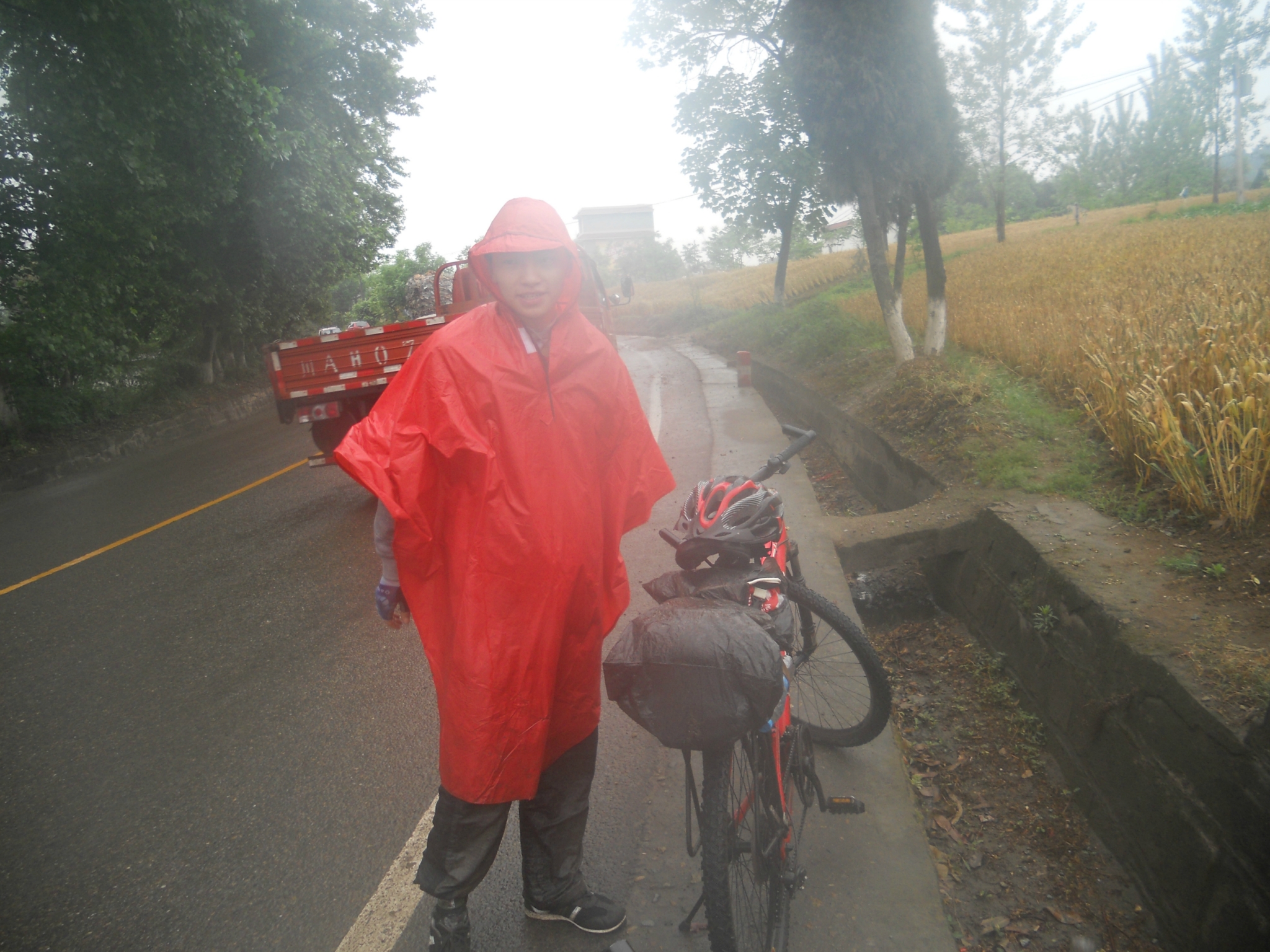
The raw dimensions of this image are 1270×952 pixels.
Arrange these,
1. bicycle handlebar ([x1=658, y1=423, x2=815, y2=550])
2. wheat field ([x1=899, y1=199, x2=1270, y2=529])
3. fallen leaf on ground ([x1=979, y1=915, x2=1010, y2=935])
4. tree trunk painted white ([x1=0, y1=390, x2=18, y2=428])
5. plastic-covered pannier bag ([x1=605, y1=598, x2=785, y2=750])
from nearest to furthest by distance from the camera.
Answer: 1. plastic-covered pannier bag ([x1=605, y1=598, x2=785, y2=750])
2. fallen leaf on ground ([x1=979, y1=915, x2=1010, y2=935])
3. bicycle handlebar ([x1=658, y1=423, x2=815, y2=550])
4. wheat field ([x1=899, y1=199, x2=1270, y2=529])
5. tree trunk painted white ([x1=0, y1=390, x2=18, y2=428])

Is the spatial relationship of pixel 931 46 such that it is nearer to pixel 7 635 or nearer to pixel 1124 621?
pixel 1124 621

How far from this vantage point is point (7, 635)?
5.18 m

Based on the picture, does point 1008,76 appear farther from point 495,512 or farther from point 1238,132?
point 495,512

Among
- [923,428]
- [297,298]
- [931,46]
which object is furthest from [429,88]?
[923,428]

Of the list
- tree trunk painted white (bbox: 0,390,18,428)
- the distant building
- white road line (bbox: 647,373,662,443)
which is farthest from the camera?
the distant building

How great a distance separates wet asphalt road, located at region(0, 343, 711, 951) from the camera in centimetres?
→ 267

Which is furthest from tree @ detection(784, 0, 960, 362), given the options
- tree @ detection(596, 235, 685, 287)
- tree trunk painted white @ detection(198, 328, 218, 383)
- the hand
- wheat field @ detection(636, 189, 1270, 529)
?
tree @ detection(596, 235, 685, 287)

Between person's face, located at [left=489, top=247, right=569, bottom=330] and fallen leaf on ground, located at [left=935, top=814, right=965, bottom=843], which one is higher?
person's face, located at [left=489, top=247, right=569, bottom=330]

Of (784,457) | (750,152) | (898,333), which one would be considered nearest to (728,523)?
(784,457)

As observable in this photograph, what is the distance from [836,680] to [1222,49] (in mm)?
41287

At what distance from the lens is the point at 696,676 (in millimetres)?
1738

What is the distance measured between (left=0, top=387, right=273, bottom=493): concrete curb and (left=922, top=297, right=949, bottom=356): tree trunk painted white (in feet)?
41.6

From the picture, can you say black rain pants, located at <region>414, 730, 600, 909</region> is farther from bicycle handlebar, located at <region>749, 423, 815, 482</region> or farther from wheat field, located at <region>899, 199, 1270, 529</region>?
wheat field, located at <region>899, 199, 1270, 529</region>

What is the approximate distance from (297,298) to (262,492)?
11.7 m
